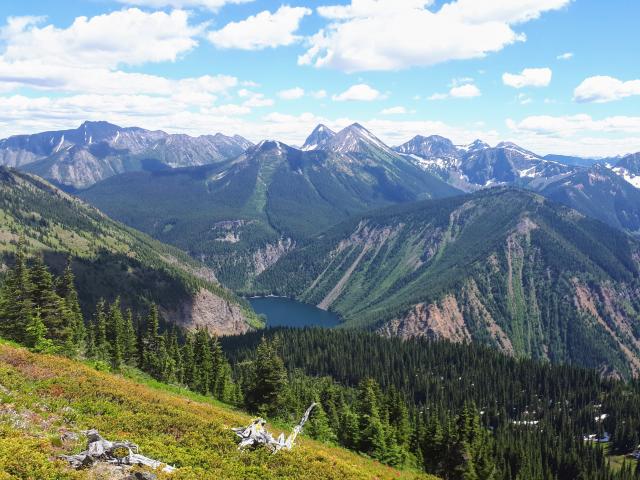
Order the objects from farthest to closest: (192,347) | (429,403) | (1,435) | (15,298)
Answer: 1. (429,403)
2. (192,347)
3. (15,298)
4. (1,435)

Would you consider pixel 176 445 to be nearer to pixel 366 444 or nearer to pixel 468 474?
pixel 366 444

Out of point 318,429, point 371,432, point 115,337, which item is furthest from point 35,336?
point 371,432

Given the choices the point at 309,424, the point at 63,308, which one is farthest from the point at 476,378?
the point at 63,308

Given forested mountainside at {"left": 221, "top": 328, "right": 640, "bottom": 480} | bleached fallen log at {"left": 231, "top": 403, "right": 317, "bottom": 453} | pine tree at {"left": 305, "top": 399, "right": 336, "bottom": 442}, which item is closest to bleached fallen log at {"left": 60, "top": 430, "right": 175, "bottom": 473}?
bleached fallen log at {"left": 231, "top": 403, "right": 317, "bottom": 453}

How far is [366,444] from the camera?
240 feet

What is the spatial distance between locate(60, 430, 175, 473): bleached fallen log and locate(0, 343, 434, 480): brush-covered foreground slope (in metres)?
0.75

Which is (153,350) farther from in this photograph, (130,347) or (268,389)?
(268,389)

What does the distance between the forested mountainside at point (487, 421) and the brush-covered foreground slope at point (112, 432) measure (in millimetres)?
36686

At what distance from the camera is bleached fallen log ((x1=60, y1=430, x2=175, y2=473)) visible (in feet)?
87.7

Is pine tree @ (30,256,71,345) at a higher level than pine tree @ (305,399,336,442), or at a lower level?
higher

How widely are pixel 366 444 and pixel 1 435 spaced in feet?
184

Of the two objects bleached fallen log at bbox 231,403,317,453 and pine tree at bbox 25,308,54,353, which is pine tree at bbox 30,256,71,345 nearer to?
pine tree at bbox 25,308,54,353

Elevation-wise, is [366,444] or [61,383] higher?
[61,383]

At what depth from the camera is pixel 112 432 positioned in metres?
33.5
